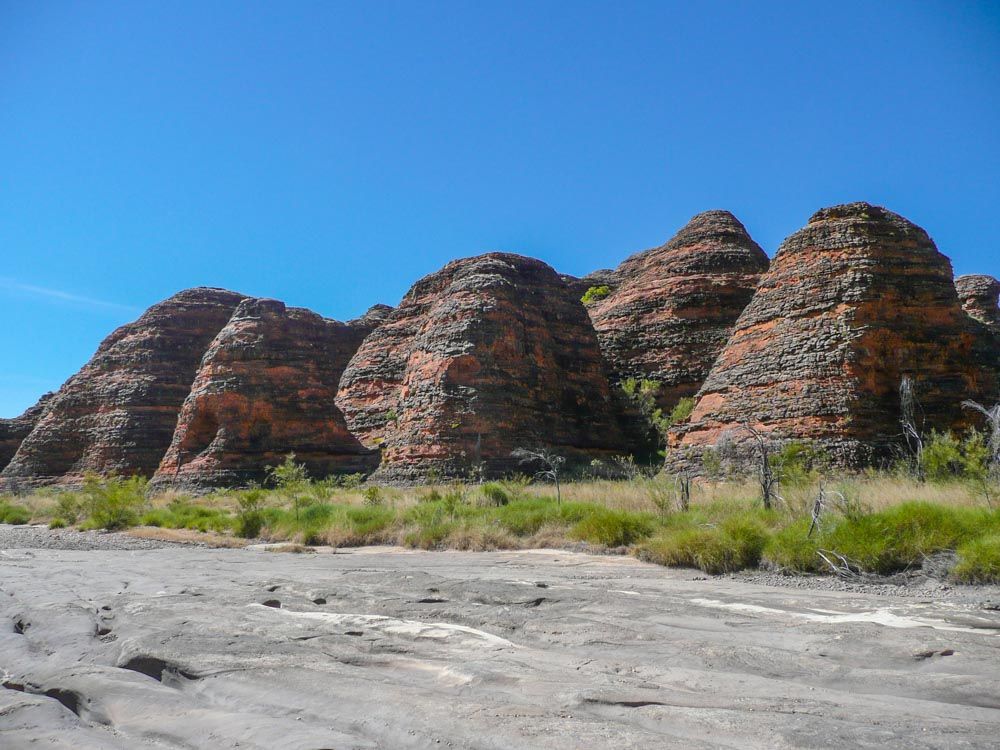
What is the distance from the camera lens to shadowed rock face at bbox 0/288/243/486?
137 feet

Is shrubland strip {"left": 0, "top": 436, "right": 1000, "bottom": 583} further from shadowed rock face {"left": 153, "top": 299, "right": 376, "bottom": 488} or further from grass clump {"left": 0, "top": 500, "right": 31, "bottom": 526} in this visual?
shadowed rock face {"left": 153, "top": 299, "right": 376, "bottom": 488}

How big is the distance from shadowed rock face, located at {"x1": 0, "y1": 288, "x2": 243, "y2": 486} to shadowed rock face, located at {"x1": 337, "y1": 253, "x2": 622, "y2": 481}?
549 inches

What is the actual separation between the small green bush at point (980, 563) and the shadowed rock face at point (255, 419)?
31.1 meters

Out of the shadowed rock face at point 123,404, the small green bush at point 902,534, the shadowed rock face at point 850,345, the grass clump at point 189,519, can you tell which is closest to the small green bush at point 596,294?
the shadowed rock face at point 850,345

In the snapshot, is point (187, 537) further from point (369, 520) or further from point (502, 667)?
point (502, 667)

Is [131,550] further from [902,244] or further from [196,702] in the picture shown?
[902,244]

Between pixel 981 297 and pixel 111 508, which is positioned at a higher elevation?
pixel 981 297

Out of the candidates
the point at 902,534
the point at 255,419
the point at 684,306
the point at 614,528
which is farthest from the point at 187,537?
the point at 684,306

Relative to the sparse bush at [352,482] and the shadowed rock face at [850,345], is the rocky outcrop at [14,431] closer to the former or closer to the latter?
the sparse bush at [352,482]

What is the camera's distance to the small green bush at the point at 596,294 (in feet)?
→ 164

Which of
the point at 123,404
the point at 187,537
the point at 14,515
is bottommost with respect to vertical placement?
the point at 14,515

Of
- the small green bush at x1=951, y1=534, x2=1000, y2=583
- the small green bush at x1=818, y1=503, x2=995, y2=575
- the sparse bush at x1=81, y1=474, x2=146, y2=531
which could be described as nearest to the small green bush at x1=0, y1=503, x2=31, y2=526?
the sparse bush at x1=81, y1=474, x2=146, y2=531

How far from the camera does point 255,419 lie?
35.0 m

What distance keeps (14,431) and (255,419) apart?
30.9 m
